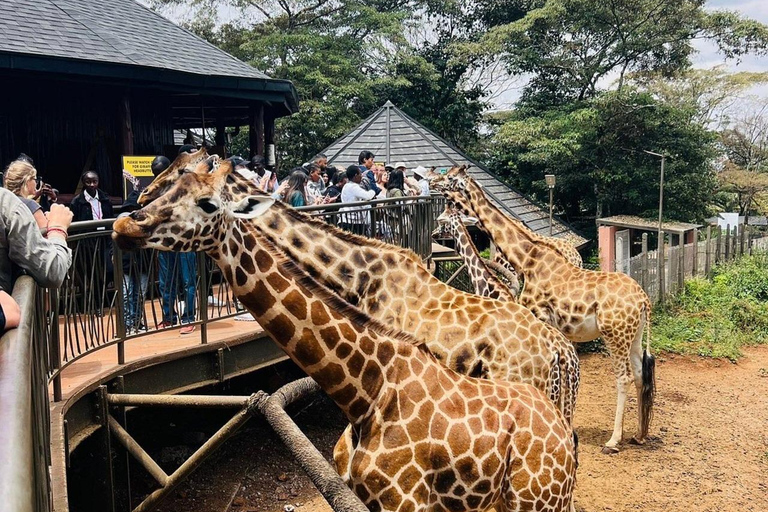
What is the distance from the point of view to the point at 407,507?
3705 millimetres

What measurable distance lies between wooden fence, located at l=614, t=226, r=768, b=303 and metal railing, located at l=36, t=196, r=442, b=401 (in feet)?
26.1

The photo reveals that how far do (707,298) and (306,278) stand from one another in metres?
15.9

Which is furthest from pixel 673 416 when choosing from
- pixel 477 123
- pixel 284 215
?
pixel 477 123

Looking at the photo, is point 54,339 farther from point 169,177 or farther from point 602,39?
point 602,39

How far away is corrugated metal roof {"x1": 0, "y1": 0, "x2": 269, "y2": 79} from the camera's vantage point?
9320 mm

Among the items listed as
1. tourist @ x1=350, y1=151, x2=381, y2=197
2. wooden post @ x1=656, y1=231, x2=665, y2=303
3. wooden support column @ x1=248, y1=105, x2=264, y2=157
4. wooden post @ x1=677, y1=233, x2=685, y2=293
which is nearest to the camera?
tourist @ x1=350, y1=151, x2=381, y2=197

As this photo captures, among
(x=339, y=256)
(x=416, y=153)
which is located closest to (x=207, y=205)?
(x=339, y=256)

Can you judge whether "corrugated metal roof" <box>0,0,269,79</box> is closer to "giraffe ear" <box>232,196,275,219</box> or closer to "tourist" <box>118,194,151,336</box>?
"tourist" <box>118,194,151,336</box>

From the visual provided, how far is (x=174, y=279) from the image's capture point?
715 centimetres

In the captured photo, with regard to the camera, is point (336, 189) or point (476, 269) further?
point (336, 189)

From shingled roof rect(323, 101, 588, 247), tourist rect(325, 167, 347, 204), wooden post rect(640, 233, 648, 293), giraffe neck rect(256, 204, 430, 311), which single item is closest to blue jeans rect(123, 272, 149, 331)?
giraffe neck rect(256, 204, 430, 311)

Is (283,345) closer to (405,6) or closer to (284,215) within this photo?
(284,215)

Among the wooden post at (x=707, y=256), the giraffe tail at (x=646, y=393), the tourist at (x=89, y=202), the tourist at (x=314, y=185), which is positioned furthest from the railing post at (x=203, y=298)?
the wooden post at (x=707, y=256)

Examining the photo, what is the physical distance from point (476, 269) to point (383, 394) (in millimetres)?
4759
